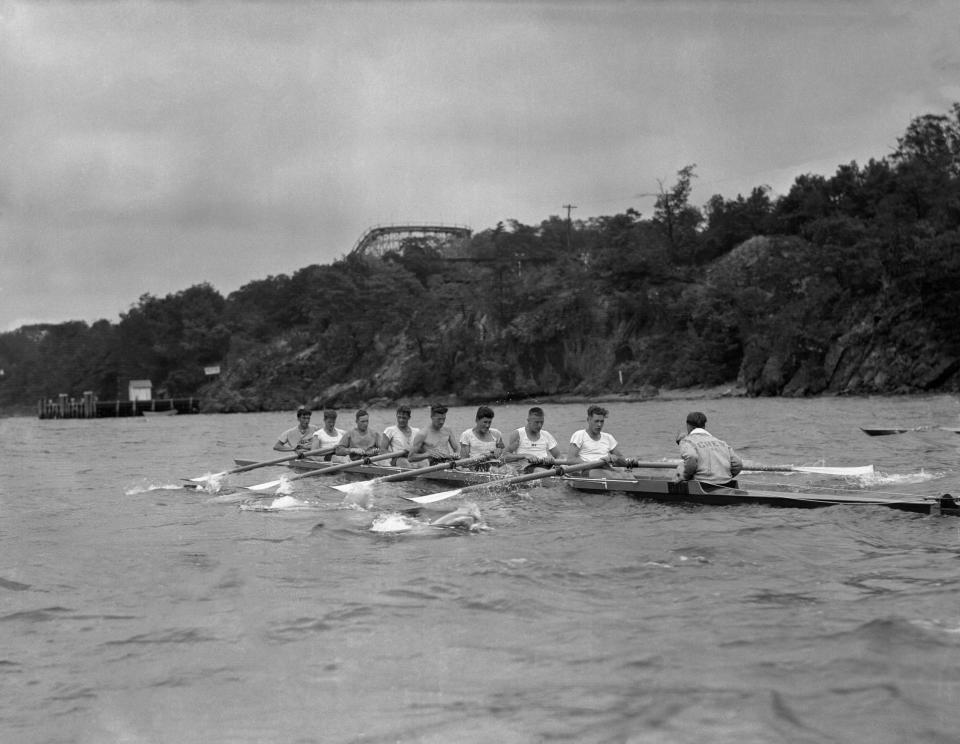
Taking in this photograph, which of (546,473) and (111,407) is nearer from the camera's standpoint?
(546,473)

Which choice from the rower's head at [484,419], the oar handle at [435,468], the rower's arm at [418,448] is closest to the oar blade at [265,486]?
the oar handle at [435,468]

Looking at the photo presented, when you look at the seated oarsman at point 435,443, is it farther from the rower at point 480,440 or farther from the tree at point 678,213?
the tree at point 678,213

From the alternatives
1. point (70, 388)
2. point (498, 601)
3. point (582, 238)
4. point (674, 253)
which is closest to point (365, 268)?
point (582, 238)

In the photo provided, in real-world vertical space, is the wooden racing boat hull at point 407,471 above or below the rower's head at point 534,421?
below

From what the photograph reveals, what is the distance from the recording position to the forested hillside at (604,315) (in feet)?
181

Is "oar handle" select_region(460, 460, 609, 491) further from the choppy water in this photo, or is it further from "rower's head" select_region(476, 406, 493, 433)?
"rower's head" select_region(476, 406, 493, 433)

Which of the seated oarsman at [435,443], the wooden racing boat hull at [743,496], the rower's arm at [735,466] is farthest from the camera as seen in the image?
the seated oarsman at [435,443]

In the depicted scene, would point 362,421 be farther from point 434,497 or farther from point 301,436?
point 434,497

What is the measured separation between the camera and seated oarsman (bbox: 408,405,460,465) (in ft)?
52.1

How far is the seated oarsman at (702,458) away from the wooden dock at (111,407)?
100134 mm

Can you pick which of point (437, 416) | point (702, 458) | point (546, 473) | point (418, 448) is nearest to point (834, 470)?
point (702, 458)

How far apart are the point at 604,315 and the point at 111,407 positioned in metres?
63.1

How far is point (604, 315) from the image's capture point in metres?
82.4

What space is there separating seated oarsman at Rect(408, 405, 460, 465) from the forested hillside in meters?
42.7
